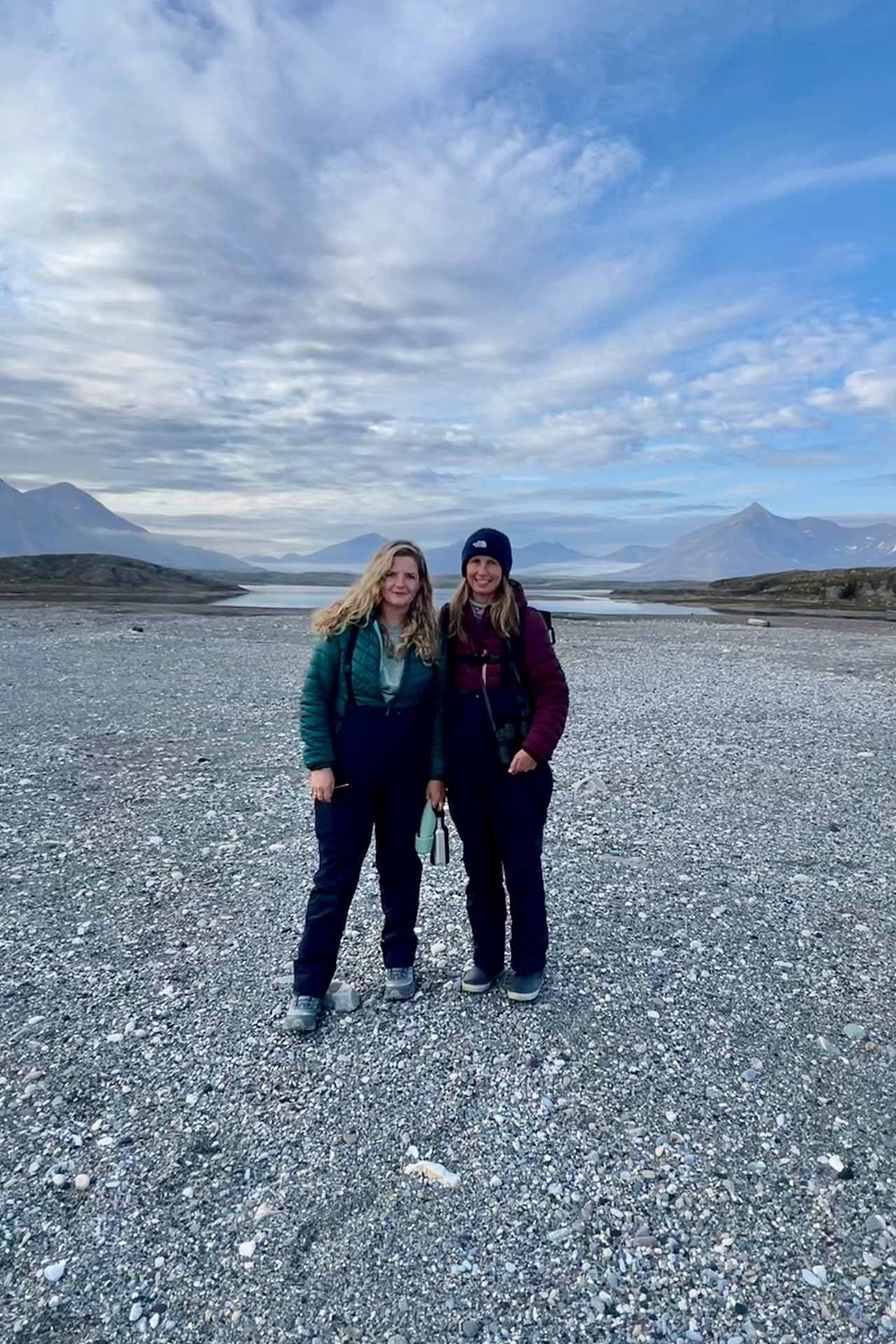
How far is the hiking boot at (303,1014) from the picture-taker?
493 centimetres

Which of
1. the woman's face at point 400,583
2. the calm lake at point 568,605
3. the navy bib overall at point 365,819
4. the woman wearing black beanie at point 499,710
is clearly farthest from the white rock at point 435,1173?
the calm lake at point 568,605

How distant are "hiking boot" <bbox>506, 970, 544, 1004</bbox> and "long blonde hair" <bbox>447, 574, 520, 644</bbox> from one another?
2233mm

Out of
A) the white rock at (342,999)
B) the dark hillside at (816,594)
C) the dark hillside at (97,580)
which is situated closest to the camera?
the white rock at (342,999)

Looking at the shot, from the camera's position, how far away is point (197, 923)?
6527 millimetres

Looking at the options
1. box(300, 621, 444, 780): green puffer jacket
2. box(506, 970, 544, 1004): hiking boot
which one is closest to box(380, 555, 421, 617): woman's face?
box(300, 621, 444, 780): green puffer jacket

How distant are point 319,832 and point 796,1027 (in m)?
3.22

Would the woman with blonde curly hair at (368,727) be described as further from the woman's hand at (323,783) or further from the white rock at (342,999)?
the white rock at (342,999)

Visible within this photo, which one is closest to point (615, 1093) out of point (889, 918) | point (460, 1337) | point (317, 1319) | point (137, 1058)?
point (460, 1337)

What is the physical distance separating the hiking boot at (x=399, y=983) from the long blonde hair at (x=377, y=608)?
210 centimetres

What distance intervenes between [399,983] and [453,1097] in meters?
0.98

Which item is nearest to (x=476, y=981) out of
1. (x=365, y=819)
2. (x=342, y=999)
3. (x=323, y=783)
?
(x=342, y=999)

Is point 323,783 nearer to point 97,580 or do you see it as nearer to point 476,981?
point 476,981

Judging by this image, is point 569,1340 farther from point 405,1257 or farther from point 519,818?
point 519,818

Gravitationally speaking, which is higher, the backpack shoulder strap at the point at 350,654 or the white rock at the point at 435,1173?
the backpack shoulder strap at the point at 350,654
